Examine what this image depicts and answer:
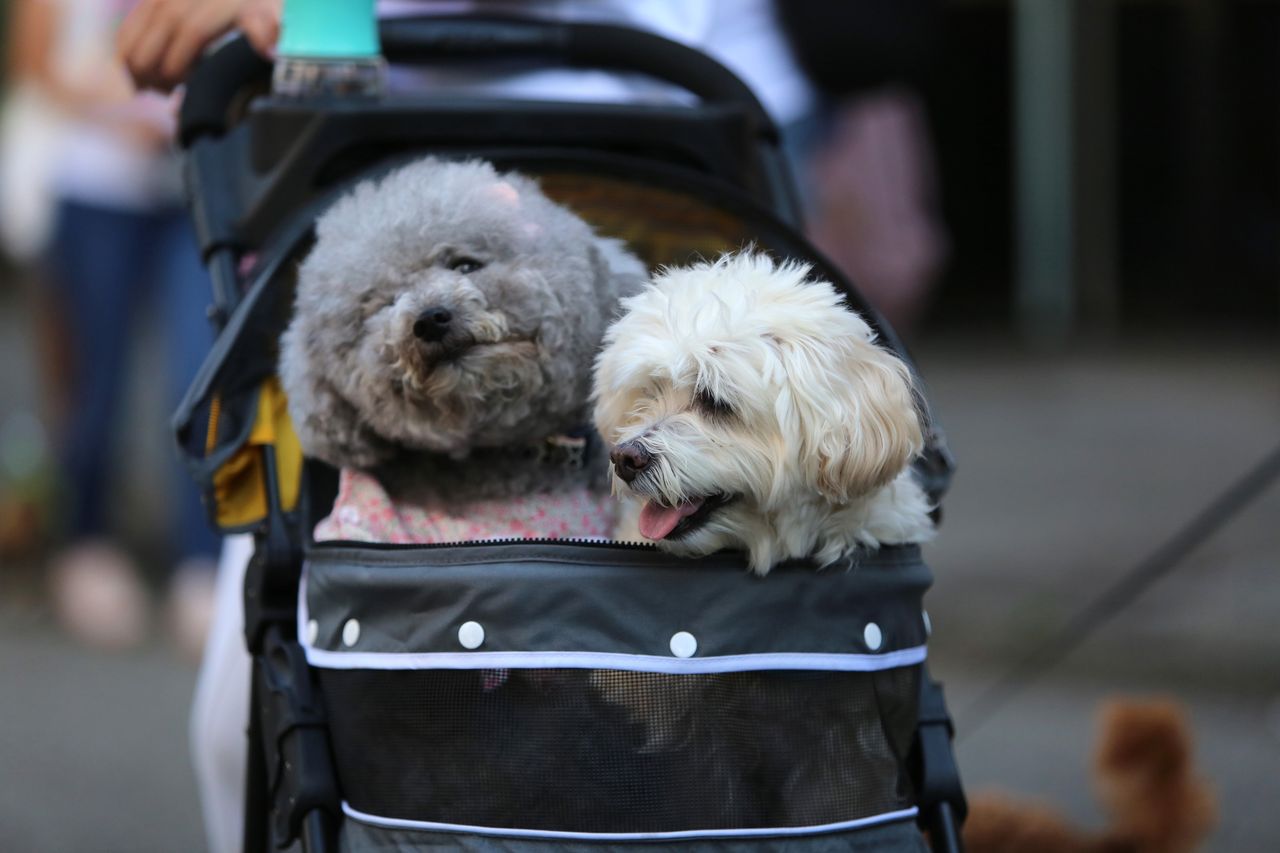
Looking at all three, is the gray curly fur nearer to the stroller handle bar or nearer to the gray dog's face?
the gray dog's face

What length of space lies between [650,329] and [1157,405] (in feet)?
20.1

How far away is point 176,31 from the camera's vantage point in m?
2.73

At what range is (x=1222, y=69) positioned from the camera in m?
10.1

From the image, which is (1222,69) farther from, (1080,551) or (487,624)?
(487,624)

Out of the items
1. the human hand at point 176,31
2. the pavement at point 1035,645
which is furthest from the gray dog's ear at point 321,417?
the pavement at point 1035,645

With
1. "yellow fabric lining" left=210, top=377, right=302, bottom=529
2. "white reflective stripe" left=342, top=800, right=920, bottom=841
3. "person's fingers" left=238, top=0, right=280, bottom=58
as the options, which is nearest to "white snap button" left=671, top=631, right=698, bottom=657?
"white reflective stripe" left=342, top=800, right=920, bottom=841

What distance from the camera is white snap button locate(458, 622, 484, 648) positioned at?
1926 millimetres

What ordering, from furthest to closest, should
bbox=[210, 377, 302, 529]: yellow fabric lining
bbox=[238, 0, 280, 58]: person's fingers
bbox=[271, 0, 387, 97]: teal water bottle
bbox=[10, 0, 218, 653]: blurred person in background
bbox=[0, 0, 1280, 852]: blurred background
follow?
bbox=[10, 0, 218, 653]: blurred person in background < bbox=[0, 0, 1280, 852]: blurred background < bbox=[238, 0, 280, 58]: person's fingers < bbox=[271, 0, 387, 97]: teal water bottle < bbox=[210, 377, 302, 529]: yellow fabric lining

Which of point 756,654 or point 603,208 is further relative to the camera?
point 603,208

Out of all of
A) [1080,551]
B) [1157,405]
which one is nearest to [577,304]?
[1080,551]

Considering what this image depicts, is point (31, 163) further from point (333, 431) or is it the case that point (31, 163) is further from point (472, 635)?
point (472, 635)

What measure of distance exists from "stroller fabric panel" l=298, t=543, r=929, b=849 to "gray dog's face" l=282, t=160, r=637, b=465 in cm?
27

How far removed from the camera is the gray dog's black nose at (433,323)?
2.11 m

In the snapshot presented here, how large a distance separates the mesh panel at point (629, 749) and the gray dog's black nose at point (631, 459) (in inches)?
9.4
